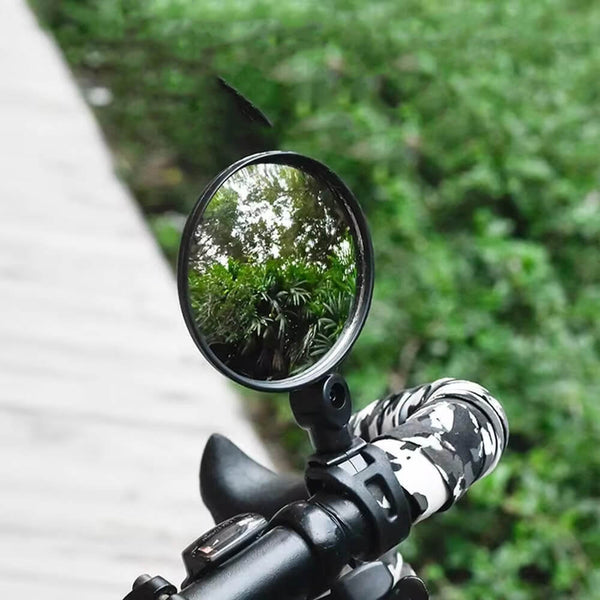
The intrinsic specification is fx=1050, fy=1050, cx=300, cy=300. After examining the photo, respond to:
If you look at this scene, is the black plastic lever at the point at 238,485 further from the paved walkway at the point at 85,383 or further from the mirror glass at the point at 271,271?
A: the paved walkway at the point at 85,383

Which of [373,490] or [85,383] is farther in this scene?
[85,383]

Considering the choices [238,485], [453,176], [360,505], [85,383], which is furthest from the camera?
[453,176]

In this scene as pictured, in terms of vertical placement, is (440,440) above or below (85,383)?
above

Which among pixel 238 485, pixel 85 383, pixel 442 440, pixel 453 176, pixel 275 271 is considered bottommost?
pixel 85 383

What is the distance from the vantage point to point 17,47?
4.25m

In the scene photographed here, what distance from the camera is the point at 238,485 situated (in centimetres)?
101

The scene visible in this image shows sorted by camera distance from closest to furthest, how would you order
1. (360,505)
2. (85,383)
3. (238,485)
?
(360,505), (238,485), (85,383)

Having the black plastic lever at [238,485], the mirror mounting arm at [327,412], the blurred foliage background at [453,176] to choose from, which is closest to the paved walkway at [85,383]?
the blurred foliage background at [453,176]

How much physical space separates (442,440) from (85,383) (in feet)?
7.23

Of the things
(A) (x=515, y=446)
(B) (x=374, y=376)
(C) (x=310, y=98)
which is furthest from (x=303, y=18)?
(A) (x=515, y=446)

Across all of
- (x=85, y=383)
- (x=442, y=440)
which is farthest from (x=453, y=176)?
(x=442, y=440)

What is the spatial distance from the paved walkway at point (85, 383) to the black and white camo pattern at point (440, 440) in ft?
5.11

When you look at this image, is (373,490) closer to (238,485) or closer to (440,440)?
(440,440)

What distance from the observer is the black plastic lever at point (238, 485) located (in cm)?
99
